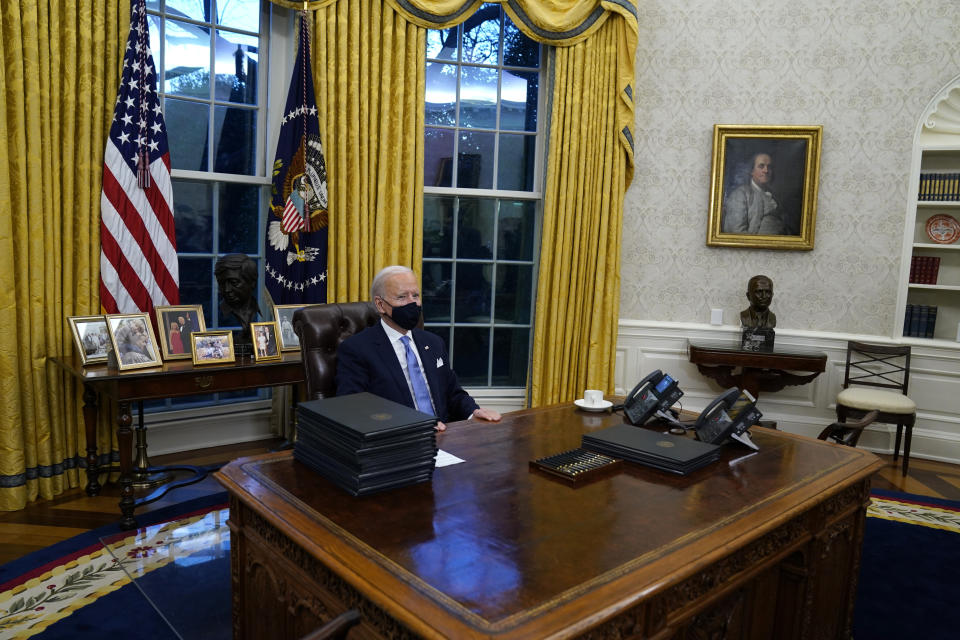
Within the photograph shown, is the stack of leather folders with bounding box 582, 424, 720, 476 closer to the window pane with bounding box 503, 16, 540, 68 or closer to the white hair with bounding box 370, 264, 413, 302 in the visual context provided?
the white hair with bounding box 370, 264, 413, 302

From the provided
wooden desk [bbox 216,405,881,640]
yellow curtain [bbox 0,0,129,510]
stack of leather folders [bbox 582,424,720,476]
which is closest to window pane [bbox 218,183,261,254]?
yellow curtain [bbox 0,0,129,510]

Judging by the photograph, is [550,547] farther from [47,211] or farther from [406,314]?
[47,211]

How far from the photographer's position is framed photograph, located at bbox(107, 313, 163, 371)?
10.00 ft

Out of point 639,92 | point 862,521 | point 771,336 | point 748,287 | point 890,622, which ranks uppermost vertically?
point 639,92

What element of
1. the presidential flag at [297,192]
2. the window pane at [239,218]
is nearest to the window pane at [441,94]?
the presidential flag at [297,192]

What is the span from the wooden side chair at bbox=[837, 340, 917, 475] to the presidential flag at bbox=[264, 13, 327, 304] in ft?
11.8

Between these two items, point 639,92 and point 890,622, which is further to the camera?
point 639,92

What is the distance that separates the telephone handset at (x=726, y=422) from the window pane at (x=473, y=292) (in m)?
2.78

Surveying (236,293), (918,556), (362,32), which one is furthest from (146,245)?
(918,556)

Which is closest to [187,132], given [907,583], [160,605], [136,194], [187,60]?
[187,60]

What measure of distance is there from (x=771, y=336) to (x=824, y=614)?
9.13ft

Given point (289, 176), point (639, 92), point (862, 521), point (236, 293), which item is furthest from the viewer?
A: point (639, 92)

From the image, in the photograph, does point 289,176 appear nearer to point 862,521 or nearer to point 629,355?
point 629,355

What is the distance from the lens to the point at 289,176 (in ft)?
12.7
